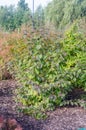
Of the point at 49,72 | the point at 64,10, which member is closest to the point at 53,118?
the point at 49,72

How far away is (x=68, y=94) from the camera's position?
6809 millimetres

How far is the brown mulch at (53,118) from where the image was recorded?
18.4 ft

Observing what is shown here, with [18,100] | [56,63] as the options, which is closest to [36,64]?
[56,63]

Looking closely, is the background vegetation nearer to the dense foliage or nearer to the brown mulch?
the brown mulch

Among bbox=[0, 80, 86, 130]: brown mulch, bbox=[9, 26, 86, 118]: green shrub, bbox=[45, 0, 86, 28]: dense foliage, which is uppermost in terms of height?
bbox=[45, 0, 86, 28]: dense foliage

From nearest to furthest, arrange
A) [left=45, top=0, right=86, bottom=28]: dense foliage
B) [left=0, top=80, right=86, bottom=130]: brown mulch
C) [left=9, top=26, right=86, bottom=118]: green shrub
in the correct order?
[left=0, top=80, right=86, bottom=130]: brown mulch
[left=9, top=26, right=86, bottom=118]: green shrub
[left=45, top=0, right=86, bottom=28]: dense foliage

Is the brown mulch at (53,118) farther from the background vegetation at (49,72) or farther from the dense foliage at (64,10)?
the dense foliage at (64,10)

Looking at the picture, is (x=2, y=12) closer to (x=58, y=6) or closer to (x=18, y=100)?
(x=58, y=6)

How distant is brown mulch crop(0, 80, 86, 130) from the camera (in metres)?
5.61

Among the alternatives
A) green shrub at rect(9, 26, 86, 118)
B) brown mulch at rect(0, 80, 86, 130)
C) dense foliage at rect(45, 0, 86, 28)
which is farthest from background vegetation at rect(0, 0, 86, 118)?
dense foliage at rect(45, 0, 86, 28)

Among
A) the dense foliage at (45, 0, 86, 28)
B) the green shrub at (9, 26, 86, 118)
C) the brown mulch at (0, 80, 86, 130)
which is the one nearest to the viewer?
the brown mulch at (0, 80, 86, 130)

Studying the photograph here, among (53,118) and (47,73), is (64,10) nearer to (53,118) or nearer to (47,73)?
(47,73)

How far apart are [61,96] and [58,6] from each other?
15822 millimetres

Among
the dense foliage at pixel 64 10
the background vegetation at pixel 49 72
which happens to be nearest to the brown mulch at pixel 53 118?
the background vegetation at pixel 49 72
